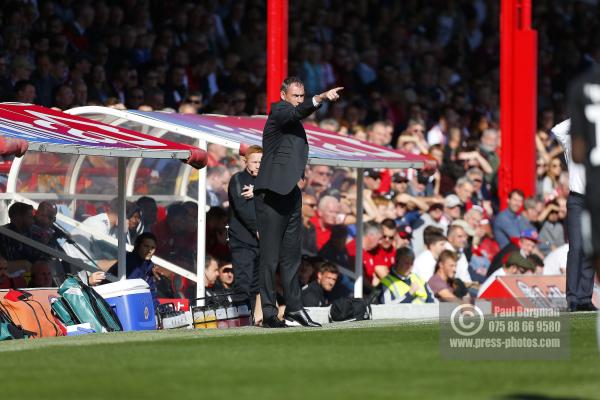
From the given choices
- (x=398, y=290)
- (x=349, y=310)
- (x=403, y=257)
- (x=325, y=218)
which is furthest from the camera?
(x=325, y=218)

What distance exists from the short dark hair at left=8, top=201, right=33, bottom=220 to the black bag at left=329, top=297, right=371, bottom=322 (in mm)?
3264

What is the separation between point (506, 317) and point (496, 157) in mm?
10069

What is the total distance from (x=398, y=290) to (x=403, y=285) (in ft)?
0.30

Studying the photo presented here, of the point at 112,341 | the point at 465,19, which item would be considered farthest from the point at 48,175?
the point at 465,19

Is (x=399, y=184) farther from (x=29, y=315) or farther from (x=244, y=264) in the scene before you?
(x=29, y=315)

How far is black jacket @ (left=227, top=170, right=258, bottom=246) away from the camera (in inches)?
547

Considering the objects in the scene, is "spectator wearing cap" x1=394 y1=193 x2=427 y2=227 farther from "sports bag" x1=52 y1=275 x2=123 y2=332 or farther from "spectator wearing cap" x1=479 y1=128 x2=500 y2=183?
"sports bag" x1=52 y1=275 x2=123 y2=332

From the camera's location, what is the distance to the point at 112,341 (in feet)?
37.2

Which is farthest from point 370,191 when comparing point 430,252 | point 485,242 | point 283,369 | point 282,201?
point 283,369

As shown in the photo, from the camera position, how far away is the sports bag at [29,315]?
12.8 m

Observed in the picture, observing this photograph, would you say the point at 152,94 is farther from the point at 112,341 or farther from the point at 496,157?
the point at 112,341

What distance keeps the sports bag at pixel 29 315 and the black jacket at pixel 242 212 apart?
1977 mm

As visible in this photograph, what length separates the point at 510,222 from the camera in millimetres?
19297

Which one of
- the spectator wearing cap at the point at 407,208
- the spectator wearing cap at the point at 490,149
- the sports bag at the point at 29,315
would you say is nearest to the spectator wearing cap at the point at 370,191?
the spectator wearing cap at the point at 407,208
